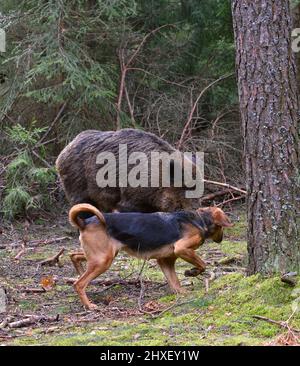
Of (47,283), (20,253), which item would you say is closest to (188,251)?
(47,283)

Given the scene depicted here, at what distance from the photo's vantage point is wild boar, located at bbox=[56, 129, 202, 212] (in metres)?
11.0

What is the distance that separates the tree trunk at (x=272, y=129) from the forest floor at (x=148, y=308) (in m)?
0.38

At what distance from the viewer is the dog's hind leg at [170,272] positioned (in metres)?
8.37

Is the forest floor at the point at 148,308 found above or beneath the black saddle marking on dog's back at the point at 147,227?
beneath

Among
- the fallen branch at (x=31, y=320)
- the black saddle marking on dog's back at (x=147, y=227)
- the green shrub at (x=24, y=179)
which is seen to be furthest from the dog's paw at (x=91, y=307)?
the green shrub at (x=24, y=179)

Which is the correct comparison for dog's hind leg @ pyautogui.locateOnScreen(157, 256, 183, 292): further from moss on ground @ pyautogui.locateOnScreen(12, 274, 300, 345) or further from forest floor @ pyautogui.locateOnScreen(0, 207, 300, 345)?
moss on ground @ pyautogui.locateOnScreen(12, 274, 300, 345)

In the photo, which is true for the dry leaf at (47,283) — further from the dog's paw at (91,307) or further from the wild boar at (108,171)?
the wild boar at (108,171)

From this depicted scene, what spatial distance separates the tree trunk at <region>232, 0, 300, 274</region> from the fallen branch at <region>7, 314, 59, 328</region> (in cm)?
222

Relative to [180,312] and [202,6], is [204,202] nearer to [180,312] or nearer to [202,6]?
[202,6]

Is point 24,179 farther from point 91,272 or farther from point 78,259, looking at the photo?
point 91,272

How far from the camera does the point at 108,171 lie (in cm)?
1128
